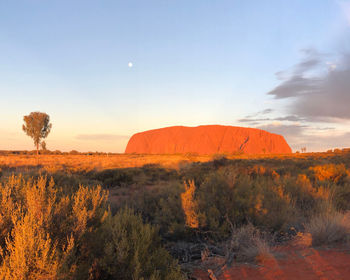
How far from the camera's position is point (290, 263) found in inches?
151

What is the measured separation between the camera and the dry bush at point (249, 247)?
4.00m

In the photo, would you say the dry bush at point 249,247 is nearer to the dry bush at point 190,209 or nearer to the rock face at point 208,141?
the dry bush at point 190,209

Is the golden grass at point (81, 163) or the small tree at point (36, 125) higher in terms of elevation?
the small tree at point (36, 125)

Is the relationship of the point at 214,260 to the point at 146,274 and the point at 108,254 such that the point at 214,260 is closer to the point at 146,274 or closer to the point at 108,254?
the point at 146,274

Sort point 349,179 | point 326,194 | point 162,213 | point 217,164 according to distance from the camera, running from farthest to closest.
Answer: point 217,164 → point 349,179 → point 326,194 → point 162,213

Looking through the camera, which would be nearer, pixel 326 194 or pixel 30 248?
pixel 30 248

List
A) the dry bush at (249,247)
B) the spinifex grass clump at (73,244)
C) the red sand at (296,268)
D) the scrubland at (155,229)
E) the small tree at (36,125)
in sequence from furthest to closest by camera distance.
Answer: the small tree at (36,125), the dry bush at (249,247), the red sand at (296,268), the scrubland at (155,229), the spinifex grass clump at (73,244)

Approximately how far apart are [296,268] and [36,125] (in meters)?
55.3

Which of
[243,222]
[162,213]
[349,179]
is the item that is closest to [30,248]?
[162,213]

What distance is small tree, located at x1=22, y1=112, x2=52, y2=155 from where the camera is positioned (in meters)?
49.5

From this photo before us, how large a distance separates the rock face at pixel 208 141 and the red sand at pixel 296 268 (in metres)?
105

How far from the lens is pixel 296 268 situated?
365 centimetres

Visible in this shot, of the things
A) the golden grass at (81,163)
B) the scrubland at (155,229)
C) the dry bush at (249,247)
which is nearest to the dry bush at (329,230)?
the scrubland at (155,229)

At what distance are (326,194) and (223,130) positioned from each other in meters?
117
